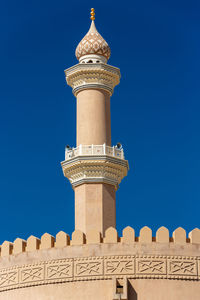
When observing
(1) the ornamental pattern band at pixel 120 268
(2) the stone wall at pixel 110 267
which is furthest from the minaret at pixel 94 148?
Answer: (1) the ornamental pattern band at pixel 120 268

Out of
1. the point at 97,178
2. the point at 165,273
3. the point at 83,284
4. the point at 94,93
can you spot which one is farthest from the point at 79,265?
the point at 94,93

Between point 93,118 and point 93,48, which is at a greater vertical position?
point 93,48

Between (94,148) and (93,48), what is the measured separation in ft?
10.7

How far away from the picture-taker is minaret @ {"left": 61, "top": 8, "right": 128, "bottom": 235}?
77.1 ft

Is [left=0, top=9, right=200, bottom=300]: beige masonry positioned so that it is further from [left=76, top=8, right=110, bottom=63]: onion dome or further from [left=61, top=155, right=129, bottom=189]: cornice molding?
[left=76, top=8, right=110, bottom=63]: onion dome

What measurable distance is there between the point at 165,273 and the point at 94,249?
66.0 inches

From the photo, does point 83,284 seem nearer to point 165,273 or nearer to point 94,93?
point 165,273

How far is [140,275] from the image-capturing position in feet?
61.3

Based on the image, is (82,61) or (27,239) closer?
(27,239)

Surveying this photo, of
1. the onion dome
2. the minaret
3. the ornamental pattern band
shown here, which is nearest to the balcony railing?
the minaret

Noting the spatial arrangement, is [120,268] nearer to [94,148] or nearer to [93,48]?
[94,148]

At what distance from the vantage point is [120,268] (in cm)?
1873

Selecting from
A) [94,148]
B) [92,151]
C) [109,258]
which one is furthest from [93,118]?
[109,258]

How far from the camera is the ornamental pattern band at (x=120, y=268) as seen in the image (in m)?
18.7
